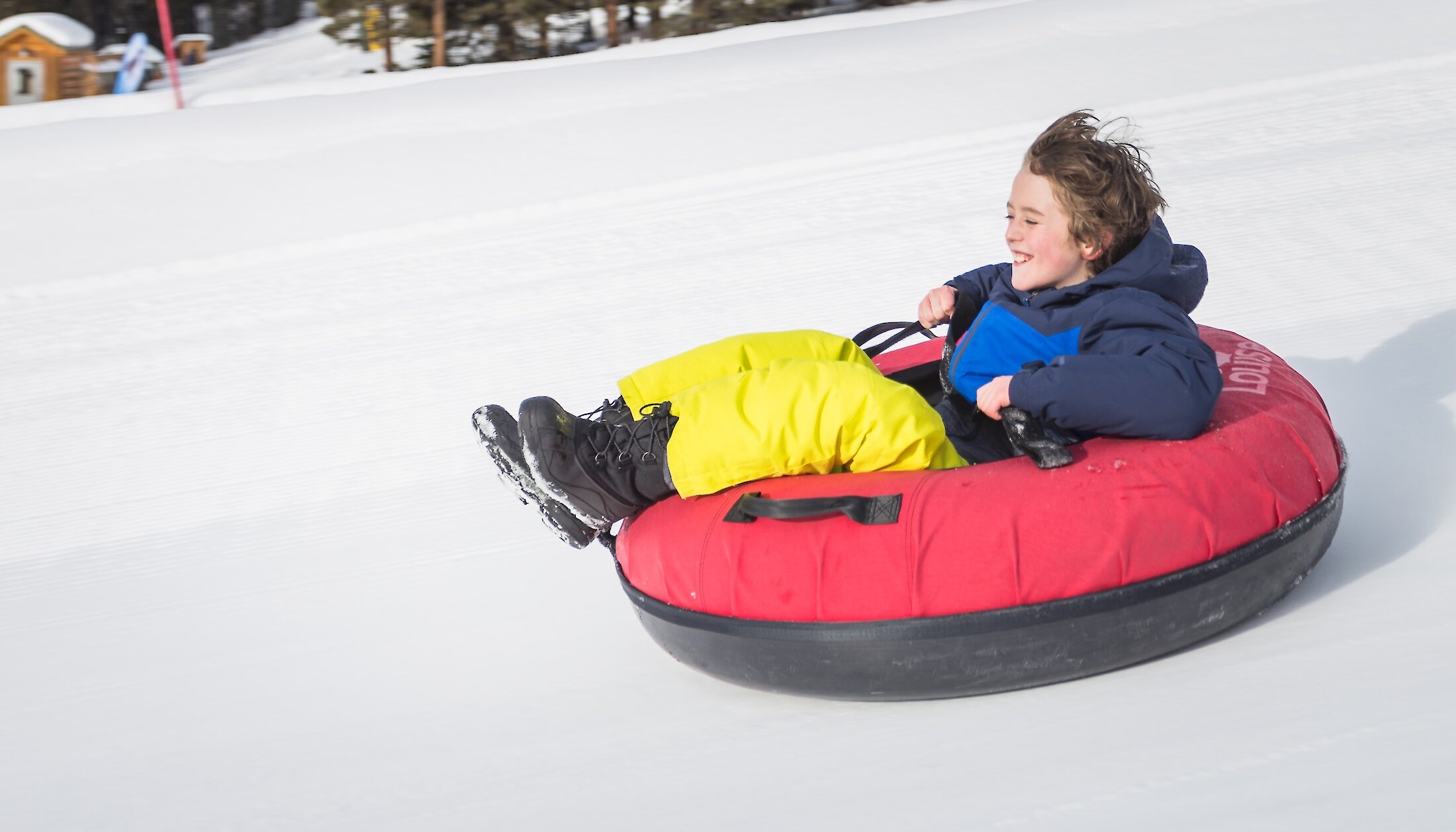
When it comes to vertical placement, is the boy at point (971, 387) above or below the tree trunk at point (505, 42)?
above

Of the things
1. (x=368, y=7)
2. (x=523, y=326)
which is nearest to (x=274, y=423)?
(x=523, y=326)

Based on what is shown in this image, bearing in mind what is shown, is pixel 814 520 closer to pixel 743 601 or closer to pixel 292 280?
pixel 743 601

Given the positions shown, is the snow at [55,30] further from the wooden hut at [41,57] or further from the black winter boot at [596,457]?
the black winter boot at [596,457]

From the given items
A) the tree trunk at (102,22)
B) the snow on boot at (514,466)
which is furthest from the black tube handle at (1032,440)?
the tree trunk at (102,22)

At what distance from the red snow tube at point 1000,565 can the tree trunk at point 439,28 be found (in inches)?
371

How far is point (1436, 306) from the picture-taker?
3398mm

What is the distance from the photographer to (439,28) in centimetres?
1042

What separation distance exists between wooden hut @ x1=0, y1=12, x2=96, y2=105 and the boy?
37.6 ft

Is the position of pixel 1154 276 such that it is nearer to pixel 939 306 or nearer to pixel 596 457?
pixel 939 306

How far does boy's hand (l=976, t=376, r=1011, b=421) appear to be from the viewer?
1.95 m

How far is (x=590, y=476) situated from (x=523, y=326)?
6.71 feet

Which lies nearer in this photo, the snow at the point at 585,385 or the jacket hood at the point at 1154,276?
the snow at the point at 585,385

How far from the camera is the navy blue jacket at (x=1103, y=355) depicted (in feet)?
6.09

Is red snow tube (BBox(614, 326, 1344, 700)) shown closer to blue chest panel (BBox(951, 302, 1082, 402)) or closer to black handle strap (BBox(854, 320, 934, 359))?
blue chest panel (BBox(951, 302, 1082, 402))
